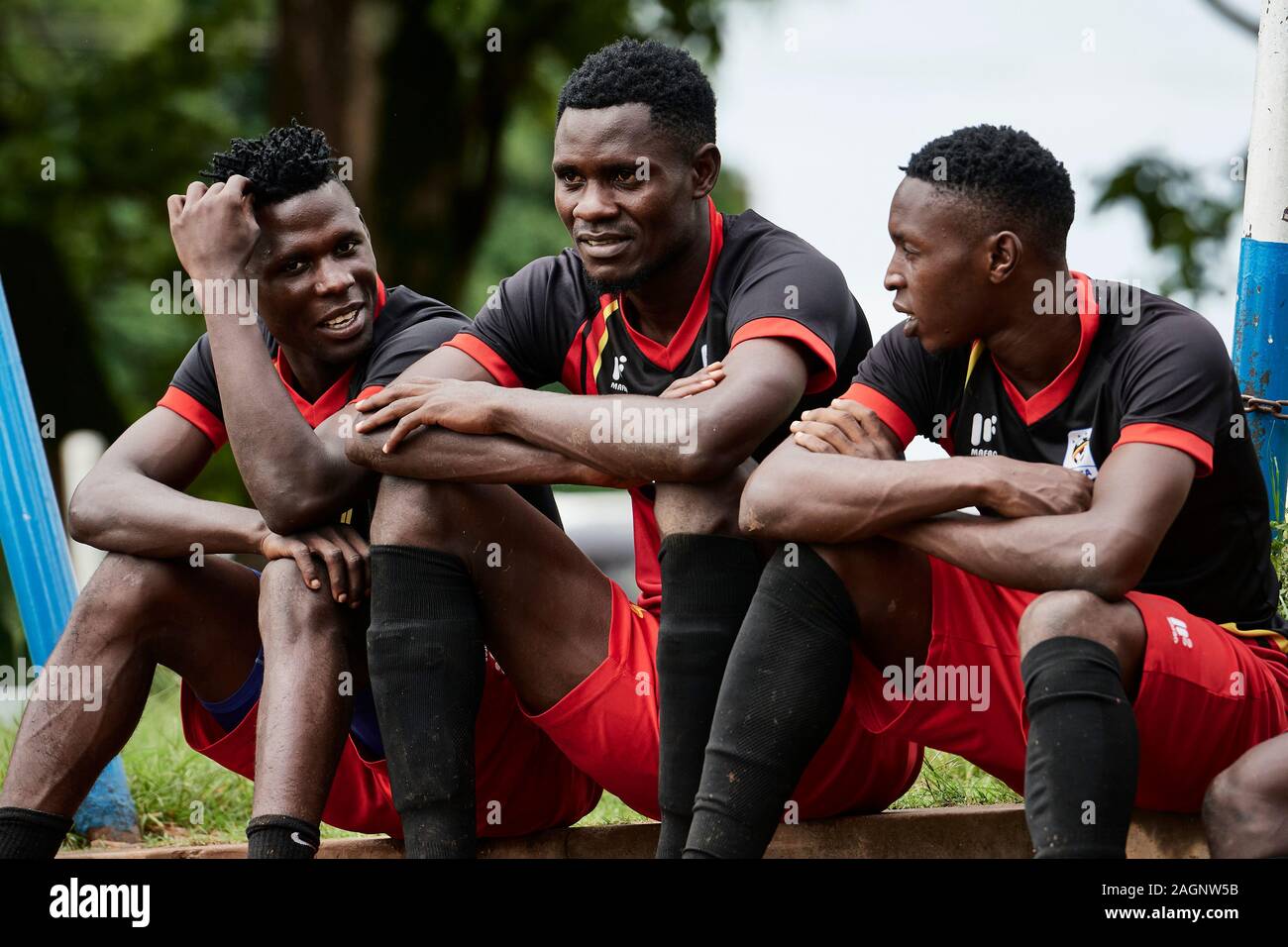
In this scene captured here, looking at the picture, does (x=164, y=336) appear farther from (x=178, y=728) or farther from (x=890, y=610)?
(x=890, y=610)

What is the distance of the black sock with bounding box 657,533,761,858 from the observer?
3020 millimetres

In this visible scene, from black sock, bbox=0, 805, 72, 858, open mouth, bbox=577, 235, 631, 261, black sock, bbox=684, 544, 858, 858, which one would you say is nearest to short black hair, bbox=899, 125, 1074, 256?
open mouth, bbox=577, 235, 631, 261

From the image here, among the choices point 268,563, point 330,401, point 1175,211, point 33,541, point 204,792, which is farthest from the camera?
point 1175,211

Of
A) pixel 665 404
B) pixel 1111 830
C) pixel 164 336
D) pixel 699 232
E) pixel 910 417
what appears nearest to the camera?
pixel 1111 830

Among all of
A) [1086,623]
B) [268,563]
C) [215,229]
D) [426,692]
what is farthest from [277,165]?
[1086,623]

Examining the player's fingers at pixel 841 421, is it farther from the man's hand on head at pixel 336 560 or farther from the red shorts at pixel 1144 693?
the man's hand on head at pixel 336 560

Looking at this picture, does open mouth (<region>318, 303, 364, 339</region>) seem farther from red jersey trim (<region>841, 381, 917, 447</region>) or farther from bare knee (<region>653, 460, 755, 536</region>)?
red jersey trim (<region>841, 381, 917, 447</region>)

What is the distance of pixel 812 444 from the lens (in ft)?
10.2

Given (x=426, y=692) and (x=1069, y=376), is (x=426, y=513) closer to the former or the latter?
(x=426, y=692)

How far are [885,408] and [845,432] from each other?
0.21 metres

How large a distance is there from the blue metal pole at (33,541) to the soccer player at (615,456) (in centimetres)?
179

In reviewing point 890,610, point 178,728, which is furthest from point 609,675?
point 178,728

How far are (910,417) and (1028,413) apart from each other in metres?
0.26

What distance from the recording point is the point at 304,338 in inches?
152
